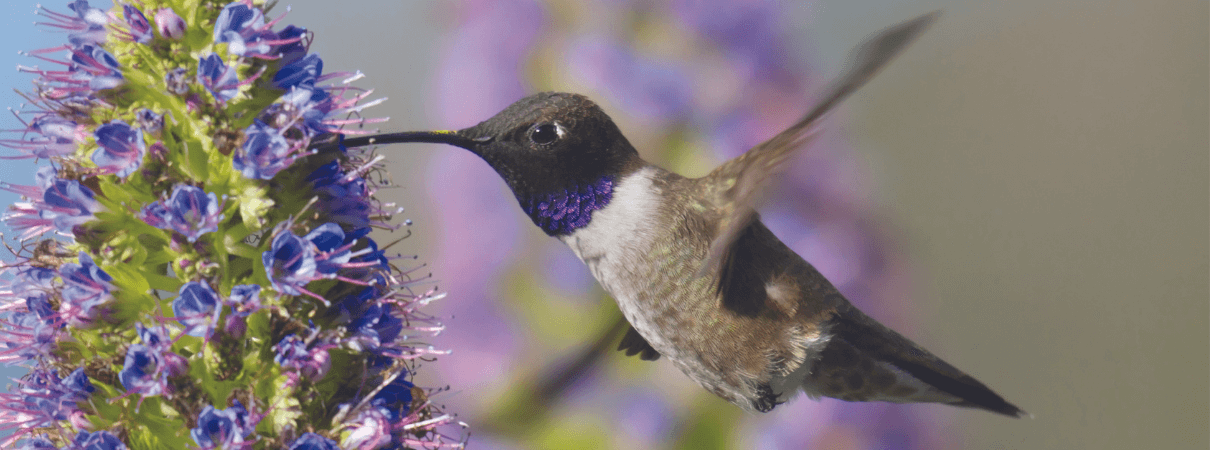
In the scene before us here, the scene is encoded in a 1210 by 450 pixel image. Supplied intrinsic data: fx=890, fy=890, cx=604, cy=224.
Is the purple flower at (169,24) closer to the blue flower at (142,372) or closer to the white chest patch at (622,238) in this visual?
the blue flower at (142,372)

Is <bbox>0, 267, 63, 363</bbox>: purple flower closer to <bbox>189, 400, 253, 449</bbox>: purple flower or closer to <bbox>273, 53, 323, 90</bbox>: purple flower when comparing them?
<bbox>189, 400, 253, 449</bbox>: purple flower

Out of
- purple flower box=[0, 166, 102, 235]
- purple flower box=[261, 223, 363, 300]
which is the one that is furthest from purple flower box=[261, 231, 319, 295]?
purple flower box=[0, 166, 102, 235]

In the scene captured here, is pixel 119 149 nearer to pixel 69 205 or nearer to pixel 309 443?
pixel 69 205

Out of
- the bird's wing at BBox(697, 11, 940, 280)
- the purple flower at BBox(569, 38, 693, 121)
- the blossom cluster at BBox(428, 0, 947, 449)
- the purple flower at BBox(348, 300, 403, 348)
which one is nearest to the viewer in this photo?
the purple flower at BBox(348, 300, 403, 348)

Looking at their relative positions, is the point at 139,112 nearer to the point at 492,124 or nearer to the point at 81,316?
the point at 81,316

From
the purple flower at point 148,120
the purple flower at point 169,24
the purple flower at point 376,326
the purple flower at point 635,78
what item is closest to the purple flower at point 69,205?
the purple flower at point 148,120

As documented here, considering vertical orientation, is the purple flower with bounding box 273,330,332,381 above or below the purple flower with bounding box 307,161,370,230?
below
